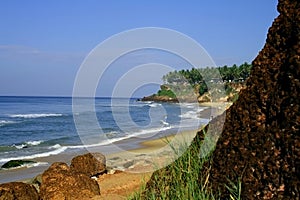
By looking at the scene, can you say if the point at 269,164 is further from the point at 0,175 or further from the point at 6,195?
the point at 0,175

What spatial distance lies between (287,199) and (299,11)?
1.22 m

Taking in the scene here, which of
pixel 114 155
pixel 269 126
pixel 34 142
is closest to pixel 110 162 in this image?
pixel 114 155

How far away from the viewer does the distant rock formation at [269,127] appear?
2.72 meters

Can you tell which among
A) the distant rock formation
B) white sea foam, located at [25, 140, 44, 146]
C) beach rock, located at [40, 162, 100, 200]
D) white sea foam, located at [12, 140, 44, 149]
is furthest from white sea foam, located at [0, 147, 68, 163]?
the distant rock formation

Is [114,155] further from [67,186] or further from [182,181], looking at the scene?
[182,181]

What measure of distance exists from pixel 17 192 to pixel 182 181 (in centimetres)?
534

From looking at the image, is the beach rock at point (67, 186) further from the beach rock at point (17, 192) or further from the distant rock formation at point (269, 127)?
the distant rock formation at point (269, 127)

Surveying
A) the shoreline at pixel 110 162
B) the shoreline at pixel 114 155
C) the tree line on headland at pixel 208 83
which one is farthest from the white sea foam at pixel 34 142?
the tree line on headland at pixel 208 83

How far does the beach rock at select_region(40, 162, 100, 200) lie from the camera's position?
340 inches

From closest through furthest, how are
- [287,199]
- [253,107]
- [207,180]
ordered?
[287,199] → [253,107] → [207,180]

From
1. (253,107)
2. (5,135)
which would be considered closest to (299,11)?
(253,107)

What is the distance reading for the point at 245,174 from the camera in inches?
117

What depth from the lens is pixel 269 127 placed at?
2902 mm

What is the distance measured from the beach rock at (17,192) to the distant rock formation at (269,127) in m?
6.03
